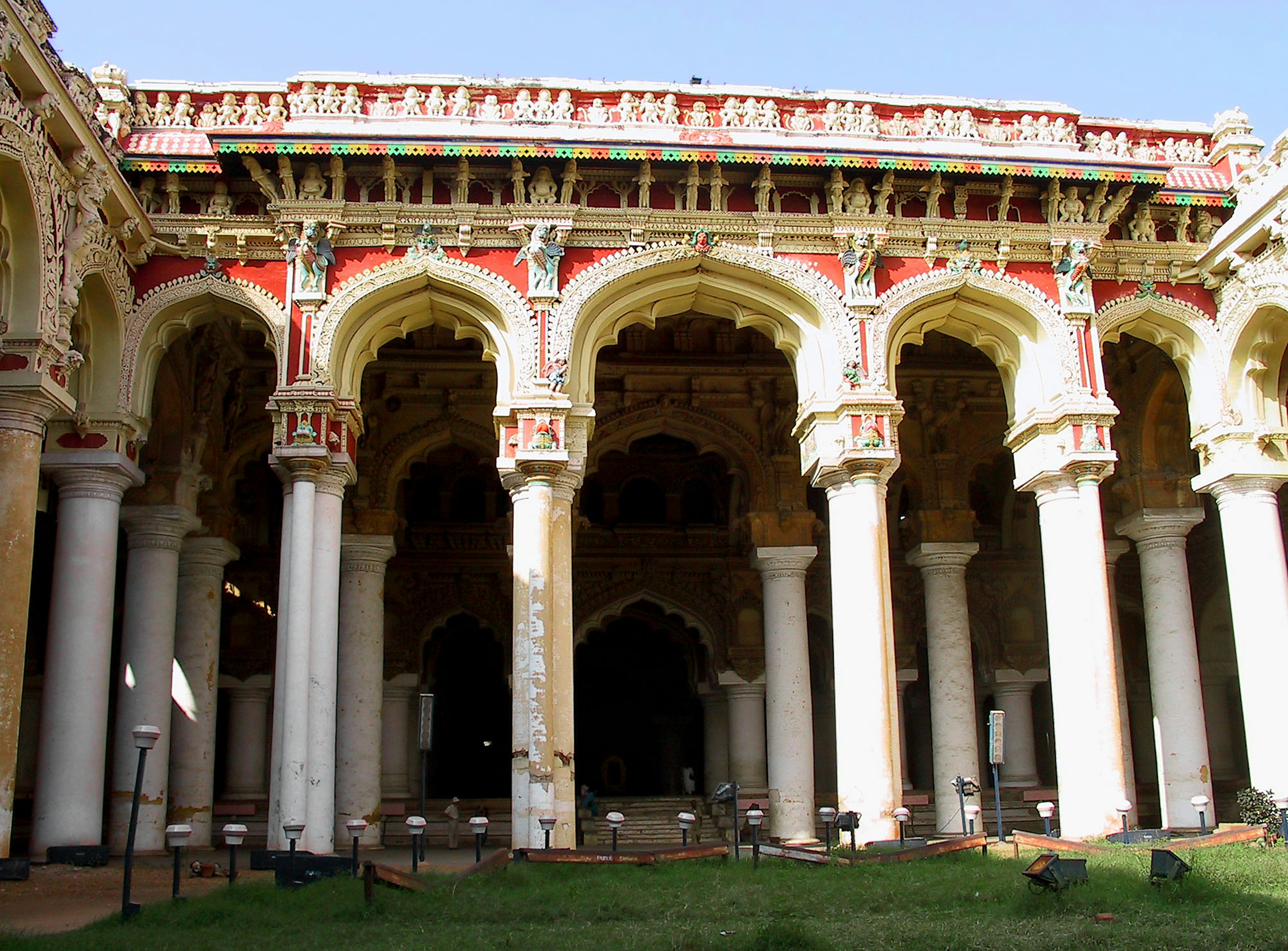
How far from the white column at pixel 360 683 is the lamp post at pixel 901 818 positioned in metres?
6.99

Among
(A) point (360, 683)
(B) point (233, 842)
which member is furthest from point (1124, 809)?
(A) point (360, 683)

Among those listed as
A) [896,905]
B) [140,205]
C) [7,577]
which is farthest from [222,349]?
[896,905]

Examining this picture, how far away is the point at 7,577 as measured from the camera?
1212 cm

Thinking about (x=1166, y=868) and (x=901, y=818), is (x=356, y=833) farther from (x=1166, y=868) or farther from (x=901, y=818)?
(x=1166, y=868)

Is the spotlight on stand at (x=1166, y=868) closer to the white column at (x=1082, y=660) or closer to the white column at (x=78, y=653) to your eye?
the white column at (x=1082, y=660)

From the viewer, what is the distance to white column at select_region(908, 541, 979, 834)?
58.7 ft

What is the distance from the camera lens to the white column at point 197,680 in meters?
16.8

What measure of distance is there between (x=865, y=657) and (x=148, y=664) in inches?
348

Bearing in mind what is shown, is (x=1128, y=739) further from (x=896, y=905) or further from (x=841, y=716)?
(x=896, y=905)

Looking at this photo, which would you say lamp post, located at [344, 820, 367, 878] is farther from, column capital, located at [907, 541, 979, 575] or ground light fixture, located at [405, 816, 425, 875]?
column capital, located at [907, 541, 979, 575]

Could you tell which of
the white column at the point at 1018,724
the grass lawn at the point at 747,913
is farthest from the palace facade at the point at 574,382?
the grass lawn at the point at 747,913

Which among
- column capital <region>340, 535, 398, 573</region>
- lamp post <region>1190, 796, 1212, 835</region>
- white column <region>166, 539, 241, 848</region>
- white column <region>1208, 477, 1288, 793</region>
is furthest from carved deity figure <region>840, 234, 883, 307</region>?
white column <region>166, 539, 241, 848</region>

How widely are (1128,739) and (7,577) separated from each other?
600 inches

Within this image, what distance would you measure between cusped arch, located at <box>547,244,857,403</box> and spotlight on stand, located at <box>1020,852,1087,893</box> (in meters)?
6.62
